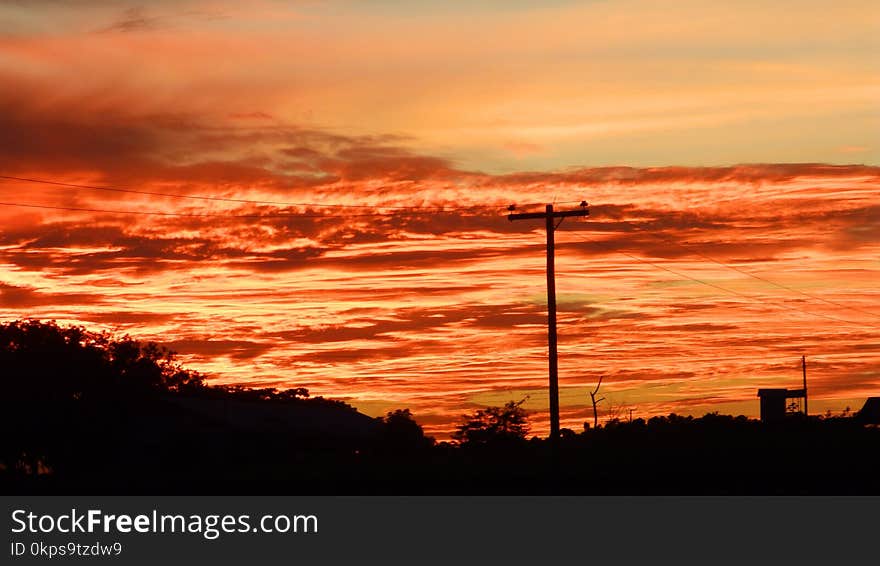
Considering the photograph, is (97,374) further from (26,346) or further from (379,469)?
(379,469)

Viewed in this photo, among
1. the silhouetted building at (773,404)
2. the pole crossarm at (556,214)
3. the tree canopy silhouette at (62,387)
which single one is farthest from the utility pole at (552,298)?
the silhouetted building at (773,404)

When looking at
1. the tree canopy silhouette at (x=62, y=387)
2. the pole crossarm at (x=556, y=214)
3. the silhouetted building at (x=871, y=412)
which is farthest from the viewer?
the silhouetted building at (x=871, y=412)

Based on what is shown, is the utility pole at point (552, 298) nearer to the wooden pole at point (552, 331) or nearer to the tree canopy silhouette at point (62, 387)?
the wooden pole at point (552, 331)

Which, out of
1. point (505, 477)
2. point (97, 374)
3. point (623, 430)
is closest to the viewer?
point (505, 477)

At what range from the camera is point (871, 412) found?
97375 millimetres

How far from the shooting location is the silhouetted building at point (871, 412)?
317 feet

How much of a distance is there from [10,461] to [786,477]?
42.1 meters

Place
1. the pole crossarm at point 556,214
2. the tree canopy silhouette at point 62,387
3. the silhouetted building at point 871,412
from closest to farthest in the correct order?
1. the pole crossarm at point 556,214
2. the tree canopy silhouette at point 62,387
3. the silhouetted building at point 871,412

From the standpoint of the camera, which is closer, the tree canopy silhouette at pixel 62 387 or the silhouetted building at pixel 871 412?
the tree canopy silhouette at pixel 62 387

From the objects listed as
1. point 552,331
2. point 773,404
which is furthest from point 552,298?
point 773,404

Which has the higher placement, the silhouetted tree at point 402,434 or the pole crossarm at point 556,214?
the pole crossarm at point 556,214

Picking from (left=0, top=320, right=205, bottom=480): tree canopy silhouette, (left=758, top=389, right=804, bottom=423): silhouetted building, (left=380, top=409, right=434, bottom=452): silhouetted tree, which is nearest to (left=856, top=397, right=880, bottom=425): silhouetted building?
(left=758, top=389, right=804, bottom=423): silhouetted building
